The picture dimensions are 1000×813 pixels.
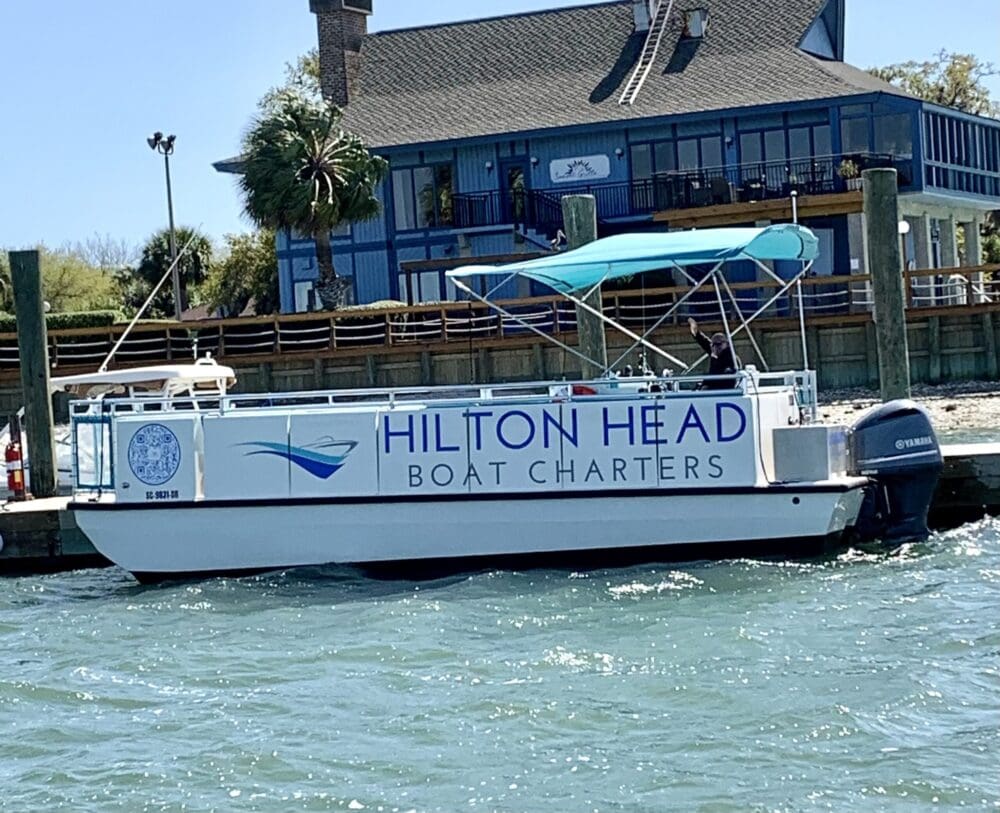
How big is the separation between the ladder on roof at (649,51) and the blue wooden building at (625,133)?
6cm

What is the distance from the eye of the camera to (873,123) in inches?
1761

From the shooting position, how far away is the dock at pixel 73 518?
1745cm

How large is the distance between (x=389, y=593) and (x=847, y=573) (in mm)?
3961

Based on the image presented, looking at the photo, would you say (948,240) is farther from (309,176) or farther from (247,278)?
(247,278)

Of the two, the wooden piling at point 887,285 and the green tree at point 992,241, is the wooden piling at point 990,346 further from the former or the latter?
the green tree at point 992,241

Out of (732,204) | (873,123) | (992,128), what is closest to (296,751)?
(732,204)

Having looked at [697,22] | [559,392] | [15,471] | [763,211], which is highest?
Answer: [697,22]

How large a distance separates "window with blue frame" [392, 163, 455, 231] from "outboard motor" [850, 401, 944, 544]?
3356cm

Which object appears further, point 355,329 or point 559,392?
point 355,329

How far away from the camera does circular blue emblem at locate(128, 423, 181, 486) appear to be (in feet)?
53.9

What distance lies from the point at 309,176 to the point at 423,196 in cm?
571

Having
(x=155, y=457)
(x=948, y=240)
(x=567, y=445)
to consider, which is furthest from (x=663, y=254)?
(x=948, y=240)

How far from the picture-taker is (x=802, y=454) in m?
15.6

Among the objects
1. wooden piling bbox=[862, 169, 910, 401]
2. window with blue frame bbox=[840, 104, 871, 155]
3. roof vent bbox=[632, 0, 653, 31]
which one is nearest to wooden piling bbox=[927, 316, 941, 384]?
window with blue frame bbox=[840, 104, 871, 155]
